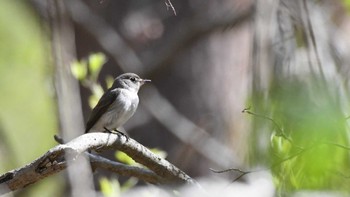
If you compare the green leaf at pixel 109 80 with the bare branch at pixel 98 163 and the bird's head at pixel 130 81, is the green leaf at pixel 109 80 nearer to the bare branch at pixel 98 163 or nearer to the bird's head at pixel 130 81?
the bird's head at pixel 130 81

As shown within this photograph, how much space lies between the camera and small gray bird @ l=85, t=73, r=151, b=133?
5.03 m

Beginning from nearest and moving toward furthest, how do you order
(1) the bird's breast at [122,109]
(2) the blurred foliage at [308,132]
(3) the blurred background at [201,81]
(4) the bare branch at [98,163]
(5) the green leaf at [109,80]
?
1. (2) the blurred foliage at [308,132]
2. (3) the blurred background at [201,81]
3. (4) the bare branch at [98,163]
4. (5) the green leaf at [109,80]
5. (1) the bird's breast at [122,109]

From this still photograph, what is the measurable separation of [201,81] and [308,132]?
11.7ft

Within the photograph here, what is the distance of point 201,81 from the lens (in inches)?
214

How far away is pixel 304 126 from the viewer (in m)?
1.90

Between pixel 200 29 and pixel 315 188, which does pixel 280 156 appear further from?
pixel 200 29

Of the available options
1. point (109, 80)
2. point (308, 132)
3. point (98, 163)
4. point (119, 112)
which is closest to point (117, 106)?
point (119, 112)

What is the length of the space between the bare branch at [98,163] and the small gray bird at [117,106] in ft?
4.68

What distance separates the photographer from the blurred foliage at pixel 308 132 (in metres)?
1.87

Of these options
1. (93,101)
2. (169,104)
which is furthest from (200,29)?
(93,101)

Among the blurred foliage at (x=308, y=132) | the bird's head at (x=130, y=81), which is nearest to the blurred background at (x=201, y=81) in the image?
the blurred foliage at (x=308, y=132)

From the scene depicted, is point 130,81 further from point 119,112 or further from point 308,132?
point 308,132

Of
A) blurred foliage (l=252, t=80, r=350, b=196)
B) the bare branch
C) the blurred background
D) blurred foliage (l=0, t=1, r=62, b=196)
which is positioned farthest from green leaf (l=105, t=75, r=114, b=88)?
blurred foliage (l=252, t=80, r=350, b=196)

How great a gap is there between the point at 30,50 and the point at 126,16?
200 cm
